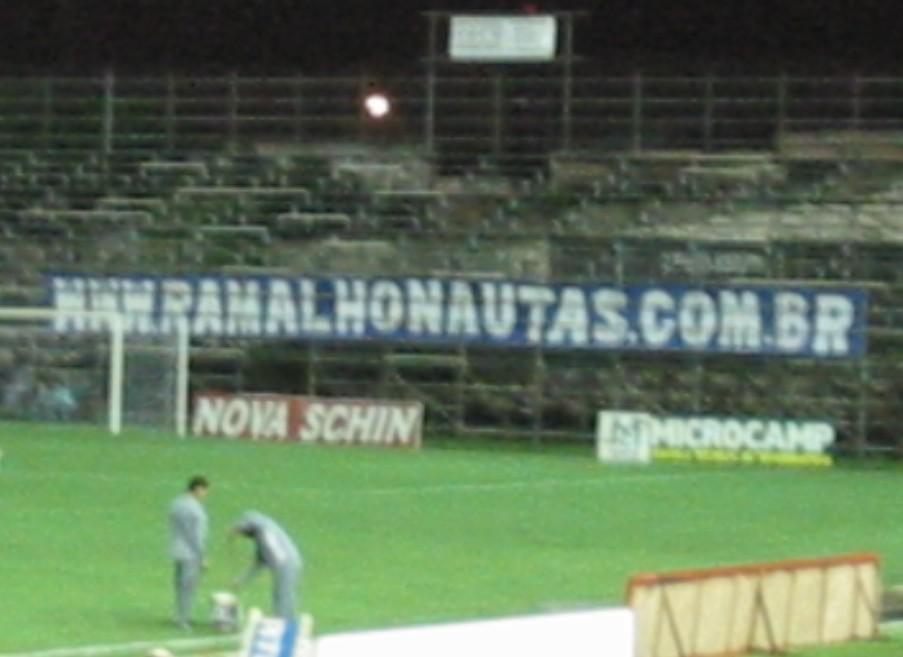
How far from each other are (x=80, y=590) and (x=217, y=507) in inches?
354

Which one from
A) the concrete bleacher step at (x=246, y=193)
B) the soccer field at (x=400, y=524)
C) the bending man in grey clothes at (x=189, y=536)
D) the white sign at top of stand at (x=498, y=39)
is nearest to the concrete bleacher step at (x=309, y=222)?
the concrete bleacher step at (x=246, y=193)

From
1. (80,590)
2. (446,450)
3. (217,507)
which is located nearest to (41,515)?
(217,507)

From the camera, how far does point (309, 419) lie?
48.6 metres

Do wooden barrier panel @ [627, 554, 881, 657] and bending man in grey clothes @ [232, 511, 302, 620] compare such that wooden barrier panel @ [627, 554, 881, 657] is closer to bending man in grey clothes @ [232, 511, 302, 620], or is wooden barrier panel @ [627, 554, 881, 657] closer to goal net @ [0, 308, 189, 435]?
bending man in grey clothes @ [232, 511, 302, 620]

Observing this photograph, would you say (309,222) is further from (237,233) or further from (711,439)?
(711,439)

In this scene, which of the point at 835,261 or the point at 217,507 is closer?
the point at 217,507

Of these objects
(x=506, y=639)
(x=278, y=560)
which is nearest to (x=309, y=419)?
(x=278, y=560)

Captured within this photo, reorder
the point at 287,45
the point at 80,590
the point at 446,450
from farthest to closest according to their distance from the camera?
the point at 287,45 < the point at 446,450 < the point at 80,590

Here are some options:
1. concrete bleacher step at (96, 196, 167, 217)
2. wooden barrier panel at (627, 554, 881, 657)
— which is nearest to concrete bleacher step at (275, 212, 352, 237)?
concrete bleacher step at (96, 196, 167, 217)

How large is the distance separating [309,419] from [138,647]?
25412mm

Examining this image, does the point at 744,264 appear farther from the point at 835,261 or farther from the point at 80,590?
the point at 80,590

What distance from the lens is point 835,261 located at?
47.9 meters

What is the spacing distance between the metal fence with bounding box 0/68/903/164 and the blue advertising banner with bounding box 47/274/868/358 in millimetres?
4517

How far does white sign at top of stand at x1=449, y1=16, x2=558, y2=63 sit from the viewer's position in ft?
169
